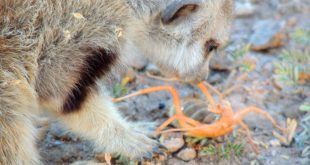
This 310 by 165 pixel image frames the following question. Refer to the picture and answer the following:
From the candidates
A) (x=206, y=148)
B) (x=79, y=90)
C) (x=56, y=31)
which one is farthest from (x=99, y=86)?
(x=206, y=148)

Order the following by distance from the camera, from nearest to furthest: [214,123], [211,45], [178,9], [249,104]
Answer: [178,9] < [214,123] < [211,45] < [249,104]

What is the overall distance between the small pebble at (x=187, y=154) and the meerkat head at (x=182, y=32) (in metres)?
0.63

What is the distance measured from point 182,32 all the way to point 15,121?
133 cm

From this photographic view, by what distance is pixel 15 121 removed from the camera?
329cm

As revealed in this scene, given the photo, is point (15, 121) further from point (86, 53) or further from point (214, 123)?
point (214, 123)

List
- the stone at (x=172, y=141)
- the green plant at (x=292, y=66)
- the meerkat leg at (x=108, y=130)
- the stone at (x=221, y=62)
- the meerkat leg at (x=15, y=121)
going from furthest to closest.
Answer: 1. the stone at (x=221, y=62)
2. the green plant at (x=292, y=66)
3. the stone at (x=172, y=141)
4. the meerkat leg at (x=108, y=130)
5. the meerkat leg at (x=15, y=121)

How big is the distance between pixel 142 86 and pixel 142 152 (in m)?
1.01

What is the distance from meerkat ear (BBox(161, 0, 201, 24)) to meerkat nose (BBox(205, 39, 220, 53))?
374 mm

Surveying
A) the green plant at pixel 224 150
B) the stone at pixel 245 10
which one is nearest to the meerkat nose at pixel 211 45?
the green plant at pixel 224 150

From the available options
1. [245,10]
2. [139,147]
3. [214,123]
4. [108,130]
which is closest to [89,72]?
[108,130]

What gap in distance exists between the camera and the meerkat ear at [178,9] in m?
3.64

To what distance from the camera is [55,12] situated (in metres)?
3.33

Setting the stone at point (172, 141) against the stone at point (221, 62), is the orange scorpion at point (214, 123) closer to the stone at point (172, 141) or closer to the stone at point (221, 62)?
the stone at point (172, 141)

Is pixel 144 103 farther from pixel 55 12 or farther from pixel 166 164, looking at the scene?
pixel 55 12
